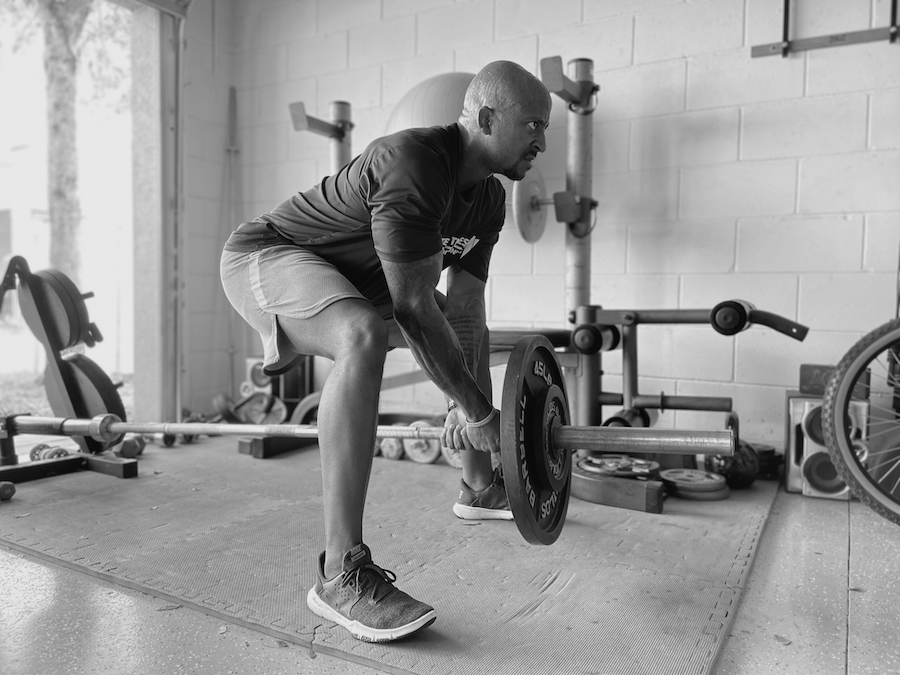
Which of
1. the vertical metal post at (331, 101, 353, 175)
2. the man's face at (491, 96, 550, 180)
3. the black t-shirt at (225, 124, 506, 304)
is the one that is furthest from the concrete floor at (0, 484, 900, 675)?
the vertical metal post at (331, 101, 353, 175)

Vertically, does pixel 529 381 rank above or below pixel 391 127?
below

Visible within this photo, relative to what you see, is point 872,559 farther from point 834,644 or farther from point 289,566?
point 289,566

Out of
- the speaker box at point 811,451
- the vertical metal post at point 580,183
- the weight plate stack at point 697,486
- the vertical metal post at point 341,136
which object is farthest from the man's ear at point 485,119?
the vertical metal post at point 341,136

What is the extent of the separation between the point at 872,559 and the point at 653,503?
0.64 m

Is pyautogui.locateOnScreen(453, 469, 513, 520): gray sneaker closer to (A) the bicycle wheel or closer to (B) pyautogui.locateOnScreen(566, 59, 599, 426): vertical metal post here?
(B) pyautogui.locateOnScreen(566, 59, 599, 426): vertical metal post

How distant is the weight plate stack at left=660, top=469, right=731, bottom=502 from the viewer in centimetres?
247

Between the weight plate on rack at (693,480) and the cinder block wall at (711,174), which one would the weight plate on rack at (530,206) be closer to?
the cinder block wall at (711,174)

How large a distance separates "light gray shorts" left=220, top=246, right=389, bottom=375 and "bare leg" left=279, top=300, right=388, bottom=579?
0.13m

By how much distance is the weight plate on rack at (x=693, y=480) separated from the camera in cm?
247

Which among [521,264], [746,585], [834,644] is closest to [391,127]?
[521,264]

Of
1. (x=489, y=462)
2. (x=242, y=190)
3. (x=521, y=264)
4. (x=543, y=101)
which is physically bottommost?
(x=489, y=462)

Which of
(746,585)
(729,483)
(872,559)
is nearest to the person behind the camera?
(746,585)

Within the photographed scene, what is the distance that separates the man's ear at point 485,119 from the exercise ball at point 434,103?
137cm

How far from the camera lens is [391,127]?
314cm
